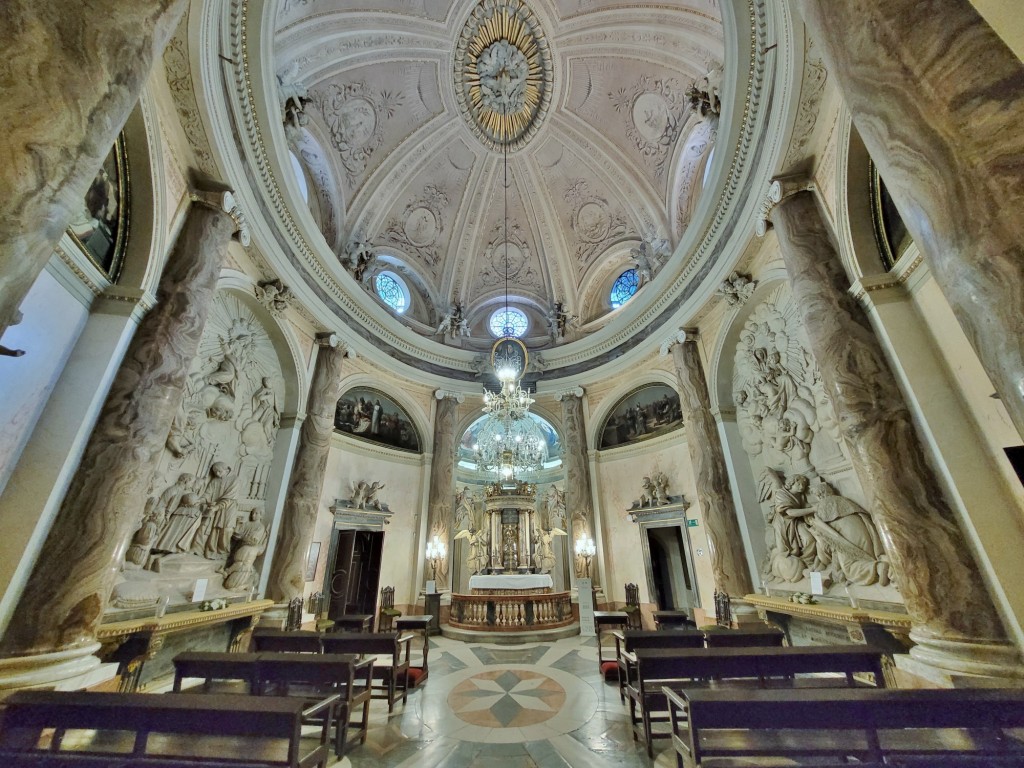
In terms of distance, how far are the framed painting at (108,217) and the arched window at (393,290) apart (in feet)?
25.1

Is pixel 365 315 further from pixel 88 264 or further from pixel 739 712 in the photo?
pixel 739 712

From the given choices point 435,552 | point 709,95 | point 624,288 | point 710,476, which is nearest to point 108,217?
point 435,552

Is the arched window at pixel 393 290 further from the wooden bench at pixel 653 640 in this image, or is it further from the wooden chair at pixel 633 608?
the wooden bench at pixel 653 640

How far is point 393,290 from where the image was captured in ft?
42.9

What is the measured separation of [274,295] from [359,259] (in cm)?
397

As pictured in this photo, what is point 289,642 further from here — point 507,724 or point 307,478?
point 307,478

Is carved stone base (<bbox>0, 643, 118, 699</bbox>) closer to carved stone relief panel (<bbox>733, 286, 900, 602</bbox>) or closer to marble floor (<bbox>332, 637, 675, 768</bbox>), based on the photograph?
marble floor (<bbox>332, 637, 675, 768</bbox>)

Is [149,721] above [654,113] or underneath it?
underneath

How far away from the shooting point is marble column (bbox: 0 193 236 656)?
3459 mm

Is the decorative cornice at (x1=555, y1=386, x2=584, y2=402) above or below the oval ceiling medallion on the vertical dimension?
below

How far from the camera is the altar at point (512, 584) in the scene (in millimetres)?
9164

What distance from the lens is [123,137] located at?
4559 mm

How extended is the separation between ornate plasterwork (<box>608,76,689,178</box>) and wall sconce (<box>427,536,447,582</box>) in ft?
39.8

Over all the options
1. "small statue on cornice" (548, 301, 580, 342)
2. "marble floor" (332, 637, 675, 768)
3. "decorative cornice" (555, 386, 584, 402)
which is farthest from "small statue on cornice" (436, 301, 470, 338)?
"marble floor" (332, 637, 675, 768)
